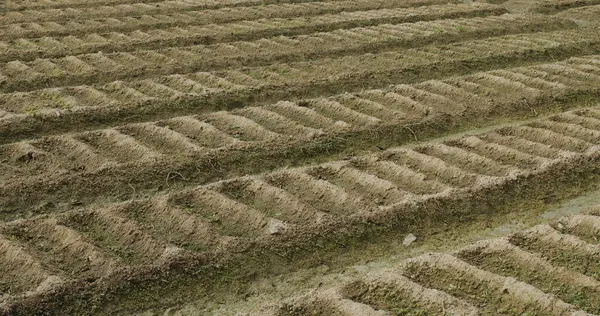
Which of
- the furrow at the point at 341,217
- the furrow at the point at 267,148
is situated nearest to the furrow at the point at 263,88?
the furrow at the point at 267,148

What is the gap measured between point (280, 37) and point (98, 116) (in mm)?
3809

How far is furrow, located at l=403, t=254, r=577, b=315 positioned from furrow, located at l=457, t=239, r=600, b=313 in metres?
0.14

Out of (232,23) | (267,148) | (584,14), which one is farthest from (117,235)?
(584,14)

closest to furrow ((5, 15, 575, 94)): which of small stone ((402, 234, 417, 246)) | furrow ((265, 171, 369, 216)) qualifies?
furrow ((265, 171, 369, 216))

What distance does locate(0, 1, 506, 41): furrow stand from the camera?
982cm

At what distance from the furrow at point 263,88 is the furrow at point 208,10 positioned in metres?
3.17

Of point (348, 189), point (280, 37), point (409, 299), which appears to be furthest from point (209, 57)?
point (409, 299)

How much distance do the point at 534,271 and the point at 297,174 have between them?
207 centimetres

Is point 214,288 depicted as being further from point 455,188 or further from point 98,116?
point 98,116

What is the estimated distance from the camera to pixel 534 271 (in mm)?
4215

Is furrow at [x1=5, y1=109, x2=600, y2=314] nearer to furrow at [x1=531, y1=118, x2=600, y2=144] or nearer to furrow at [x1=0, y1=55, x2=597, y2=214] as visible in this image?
furrow at [x1=0, y1=55, x2=597, y2=214]

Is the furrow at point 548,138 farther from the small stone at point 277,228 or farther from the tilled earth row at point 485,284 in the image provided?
the small stone at point 277,228

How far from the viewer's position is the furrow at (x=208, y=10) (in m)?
10.8

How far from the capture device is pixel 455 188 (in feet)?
17.2
